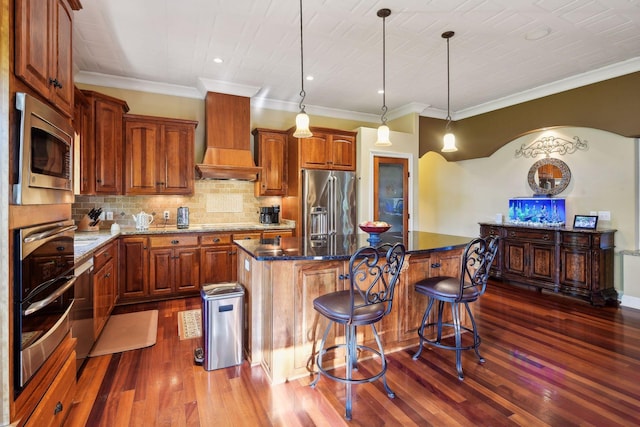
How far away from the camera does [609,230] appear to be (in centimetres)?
412

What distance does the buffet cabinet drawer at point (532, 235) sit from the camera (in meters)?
4.43

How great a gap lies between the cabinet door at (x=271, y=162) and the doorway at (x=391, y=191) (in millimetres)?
1505

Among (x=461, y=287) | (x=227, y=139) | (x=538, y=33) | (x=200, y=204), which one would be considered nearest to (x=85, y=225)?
(x=200, y=204)

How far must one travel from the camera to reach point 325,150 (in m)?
5.14

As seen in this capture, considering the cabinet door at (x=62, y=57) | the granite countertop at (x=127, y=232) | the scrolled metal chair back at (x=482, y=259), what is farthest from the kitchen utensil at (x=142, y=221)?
the scrolled metal chair back at (x=482, y=259)

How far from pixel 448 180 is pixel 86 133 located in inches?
235

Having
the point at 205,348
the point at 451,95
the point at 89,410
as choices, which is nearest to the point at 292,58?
the point at 451,95

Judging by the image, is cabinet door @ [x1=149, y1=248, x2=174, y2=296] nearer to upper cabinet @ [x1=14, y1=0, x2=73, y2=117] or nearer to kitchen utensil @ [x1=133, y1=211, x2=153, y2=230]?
kitchen utensil @ [x1=133, y1=211, x2=153, y2=230]

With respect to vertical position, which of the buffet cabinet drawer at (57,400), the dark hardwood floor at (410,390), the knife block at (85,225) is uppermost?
the knife block at (85,225)

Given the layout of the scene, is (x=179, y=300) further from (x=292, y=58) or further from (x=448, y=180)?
(x=448, y=180)

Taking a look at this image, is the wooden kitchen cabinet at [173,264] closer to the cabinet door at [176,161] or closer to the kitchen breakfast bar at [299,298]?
the cabinet door at [176,161]

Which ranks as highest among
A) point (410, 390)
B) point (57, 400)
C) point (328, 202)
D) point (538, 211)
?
point (328, 202)

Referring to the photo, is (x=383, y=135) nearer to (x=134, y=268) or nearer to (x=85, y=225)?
(x=134, y=268)

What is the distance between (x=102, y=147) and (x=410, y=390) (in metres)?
4.25
